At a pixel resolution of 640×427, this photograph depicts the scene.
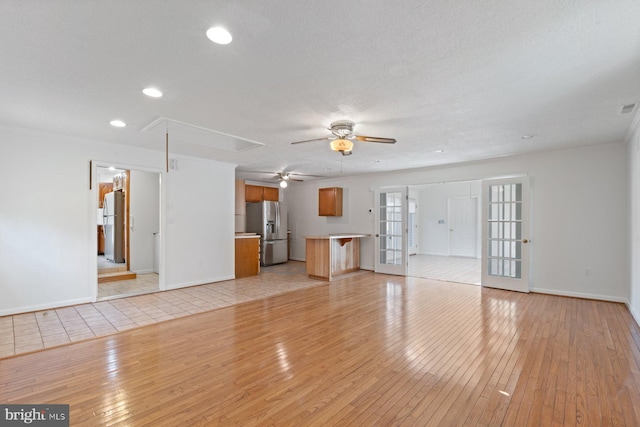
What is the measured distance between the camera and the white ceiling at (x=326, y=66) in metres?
1.74

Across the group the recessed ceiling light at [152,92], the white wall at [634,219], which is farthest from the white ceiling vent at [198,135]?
the white wall at [634,219]

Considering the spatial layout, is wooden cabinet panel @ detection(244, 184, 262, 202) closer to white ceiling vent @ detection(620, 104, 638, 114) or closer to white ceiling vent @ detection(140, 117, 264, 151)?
white ceiling vent @ detection(140, 117, 264, 151)

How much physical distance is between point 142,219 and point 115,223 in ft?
3.27

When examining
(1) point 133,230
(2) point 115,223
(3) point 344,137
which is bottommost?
(1) point 133,230

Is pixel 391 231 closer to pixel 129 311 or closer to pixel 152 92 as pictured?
pixel 129 311

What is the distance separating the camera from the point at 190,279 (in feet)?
19.0

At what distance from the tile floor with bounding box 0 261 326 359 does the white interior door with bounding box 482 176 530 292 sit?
11.6ft

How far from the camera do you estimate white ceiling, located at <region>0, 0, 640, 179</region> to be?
5.71ft

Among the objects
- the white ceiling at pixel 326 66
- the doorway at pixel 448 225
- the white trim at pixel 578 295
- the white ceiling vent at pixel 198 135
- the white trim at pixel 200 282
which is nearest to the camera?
the white ceiling at pixel 326 66

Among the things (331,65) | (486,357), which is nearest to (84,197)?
(331,65)

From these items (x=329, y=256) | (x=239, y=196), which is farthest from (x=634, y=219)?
(x=239, y=196)

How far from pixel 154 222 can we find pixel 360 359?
6.50 meters

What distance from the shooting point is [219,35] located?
6.33 feet

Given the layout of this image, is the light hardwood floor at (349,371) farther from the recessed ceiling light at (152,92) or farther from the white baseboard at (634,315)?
the recessed ceiling light at (152,92)
